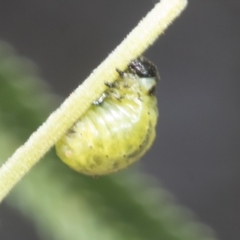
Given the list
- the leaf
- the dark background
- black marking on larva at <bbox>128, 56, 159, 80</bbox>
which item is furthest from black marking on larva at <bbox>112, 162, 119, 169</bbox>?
the dark background

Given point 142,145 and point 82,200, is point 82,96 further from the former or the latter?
point 82,200

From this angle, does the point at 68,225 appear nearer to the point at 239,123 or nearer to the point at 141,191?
the point at 141,191

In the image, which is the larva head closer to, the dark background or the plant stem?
the plant stem

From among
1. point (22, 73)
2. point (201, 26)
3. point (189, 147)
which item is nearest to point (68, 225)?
point (22, 73)

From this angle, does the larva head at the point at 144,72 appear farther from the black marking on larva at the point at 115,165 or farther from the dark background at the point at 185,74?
the dark background at the point at 185,74

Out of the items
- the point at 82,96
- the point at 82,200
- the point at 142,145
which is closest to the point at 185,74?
the point at 82,200
